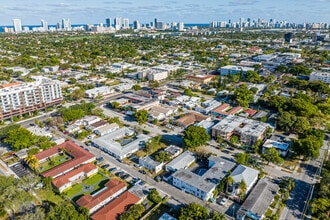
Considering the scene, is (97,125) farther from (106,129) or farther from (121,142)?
(121,142)

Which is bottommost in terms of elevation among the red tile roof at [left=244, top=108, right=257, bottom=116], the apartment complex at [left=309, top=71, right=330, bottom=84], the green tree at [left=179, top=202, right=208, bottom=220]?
the green tree at [left=179, top=202, right=208, bottom=220]

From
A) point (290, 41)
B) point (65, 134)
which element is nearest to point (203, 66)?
point (65, 134)

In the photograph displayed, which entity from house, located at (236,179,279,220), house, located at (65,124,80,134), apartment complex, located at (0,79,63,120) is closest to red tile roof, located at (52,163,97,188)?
house, located at (65,124,80,134)

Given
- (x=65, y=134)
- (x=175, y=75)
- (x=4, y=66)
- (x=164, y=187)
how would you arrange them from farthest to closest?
(x=4, y=66) → (x=175, y=75) → (x=65, y=134) → (x=164, y=187)

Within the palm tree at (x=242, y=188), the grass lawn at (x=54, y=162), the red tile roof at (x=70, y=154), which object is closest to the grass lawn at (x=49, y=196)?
the red tile roof at (x=70, y=154)

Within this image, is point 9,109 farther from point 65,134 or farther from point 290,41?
point 290,41

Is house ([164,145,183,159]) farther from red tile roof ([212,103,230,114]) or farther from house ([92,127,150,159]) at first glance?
red tile roof ([212,103,230,114])

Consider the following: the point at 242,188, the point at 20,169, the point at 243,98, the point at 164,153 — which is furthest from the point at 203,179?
the point at 243,98

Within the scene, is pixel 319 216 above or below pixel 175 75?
below
